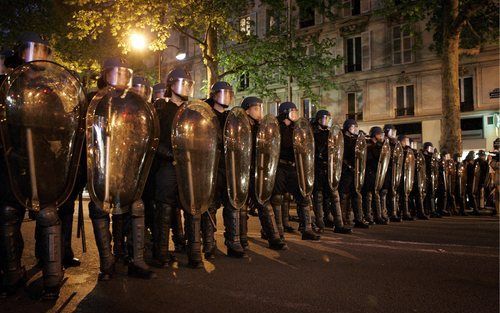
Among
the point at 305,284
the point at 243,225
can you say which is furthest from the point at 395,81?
the point at 305,284

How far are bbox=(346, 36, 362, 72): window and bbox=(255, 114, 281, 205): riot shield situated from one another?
23040 millimetres

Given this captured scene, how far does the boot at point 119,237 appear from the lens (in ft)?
15.3

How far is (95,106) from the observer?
359cm

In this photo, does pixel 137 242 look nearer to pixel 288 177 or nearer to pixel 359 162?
pixel 288 177

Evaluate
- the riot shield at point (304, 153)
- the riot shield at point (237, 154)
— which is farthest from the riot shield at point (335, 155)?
the riot shield at point (237, 154)

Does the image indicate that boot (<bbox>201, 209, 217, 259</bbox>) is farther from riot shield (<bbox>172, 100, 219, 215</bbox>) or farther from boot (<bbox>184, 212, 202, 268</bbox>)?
riot shield (<bbox>172, 100, 219, 215</bbox>)

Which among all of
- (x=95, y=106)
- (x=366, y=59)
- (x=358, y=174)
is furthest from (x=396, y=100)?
(x=95, y=106)

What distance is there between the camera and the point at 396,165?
8.73m

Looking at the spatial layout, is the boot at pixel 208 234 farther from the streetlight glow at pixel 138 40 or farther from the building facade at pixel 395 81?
the building facade at pixel 395 81

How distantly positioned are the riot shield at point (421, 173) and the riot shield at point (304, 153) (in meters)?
4.55

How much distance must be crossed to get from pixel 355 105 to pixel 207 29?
13.8 m

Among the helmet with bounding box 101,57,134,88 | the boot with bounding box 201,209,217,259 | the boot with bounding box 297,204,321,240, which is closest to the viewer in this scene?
the helmet with bounding box 101,57,134,88

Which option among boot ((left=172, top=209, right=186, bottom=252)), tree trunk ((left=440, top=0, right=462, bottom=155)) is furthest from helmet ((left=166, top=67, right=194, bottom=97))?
tree trunk ((left=440, top=0, right=462, bottom=155))

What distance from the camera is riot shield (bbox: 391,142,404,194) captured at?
8.63m
